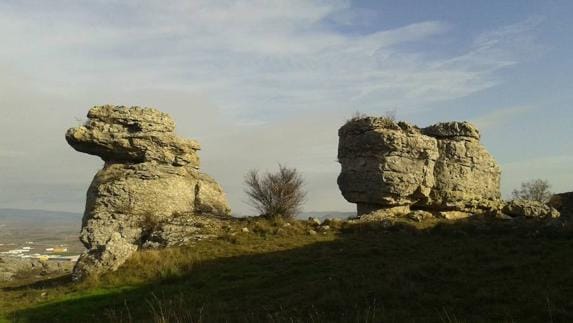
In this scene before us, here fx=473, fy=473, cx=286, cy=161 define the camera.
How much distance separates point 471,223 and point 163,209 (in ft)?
47.2

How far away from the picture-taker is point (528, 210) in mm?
24000

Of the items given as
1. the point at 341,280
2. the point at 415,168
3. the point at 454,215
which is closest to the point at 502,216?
the point at 454,215

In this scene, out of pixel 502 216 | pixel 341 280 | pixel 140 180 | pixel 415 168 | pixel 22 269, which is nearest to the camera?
pixel 341 280

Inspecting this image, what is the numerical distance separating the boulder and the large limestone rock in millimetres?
695

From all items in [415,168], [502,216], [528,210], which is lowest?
[502,216]

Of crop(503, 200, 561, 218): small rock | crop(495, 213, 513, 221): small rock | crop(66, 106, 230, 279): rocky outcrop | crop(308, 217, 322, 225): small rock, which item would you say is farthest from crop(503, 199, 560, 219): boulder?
crop(66, 106, 230, 279): rocky outcrop

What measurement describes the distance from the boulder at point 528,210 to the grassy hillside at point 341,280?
4.43 meters

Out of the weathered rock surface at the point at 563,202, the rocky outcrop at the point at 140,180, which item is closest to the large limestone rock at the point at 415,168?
the weathered rock surface at the point at 563,202

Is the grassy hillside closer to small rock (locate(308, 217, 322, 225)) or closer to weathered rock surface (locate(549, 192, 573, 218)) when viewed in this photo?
small rock (locate(308, 217, 322, 225))

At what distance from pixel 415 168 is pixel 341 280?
509 inches

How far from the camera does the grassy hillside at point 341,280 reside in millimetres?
9031

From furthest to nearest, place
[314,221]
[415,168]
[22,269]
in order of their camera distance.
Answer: [22,269] → [415,168] → [314,221]

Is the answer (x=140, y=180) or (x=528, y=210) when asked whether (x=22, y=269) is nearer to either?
(x=140, y=180)

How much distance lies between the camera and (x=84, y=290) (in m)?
14.7
